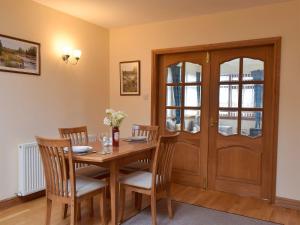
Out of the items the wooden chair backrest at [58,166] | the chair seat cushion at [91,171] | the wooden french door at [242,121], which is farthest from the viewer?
the wooden french door at [242,121]

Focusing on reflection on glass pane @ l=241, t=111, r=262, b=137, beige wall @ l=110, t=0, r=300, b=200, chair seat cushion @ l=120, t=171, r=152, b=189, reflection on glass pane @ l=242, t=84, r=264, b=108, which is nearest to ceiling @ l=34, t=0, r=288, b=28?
beige wall @ l=110, t=0, r=300, b=200

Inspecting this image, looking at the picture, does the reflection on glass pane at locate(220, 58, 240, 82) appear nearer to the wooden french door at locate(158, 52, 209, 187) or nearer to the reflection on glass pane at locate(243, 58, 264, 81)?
the reflection on glass pane at locate(243, 58, 264, 81)

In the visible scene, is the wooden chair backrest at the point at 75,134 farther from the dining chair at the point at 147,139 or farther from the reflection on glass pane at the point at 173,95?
the reflection on glass pane at the point at 173,95

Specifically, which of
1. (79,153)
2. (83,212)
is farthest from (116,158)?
(83,212)

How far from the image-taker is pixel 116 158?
8.14 ft

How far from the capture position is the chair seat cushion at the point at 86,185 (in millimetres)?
2401

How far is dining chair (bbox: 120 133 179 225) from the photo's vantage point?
2.58m

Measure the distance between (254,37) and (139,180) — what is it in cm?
226

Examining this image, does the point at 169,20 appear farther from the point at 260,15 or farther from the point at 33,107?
the point at 33,107

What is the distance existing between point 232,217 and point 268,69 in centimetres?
184

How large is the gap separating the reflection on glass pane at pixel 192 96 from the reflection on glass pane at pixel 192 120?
116mm

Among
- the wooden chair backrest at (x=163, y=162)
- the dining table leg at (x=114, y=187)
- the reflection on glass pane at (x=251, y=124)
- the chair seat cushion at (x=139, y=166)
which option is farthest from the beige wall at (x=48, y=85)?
the reflection on glass pane at (x=251, y=124)

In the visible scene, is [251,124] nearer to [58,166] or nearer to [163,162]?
[163,162]

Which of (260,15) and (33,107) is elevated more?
(260,15)
